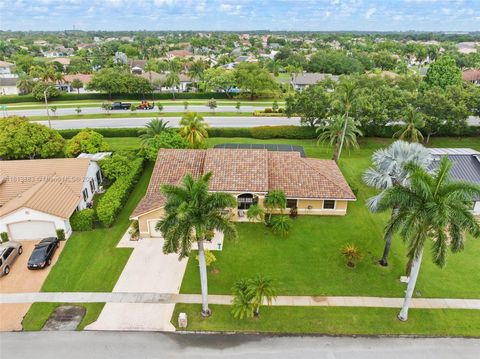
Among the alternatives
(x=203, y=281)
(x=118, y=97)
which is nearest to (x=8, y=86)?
(x=118, y=97)

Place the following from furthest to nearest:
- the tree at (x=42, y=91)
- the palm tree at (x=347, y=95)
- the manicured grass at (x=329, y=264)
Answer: the tree at (x=42, y=91) < the palm tree at (x=347, y=95) < the manicured grass at (x=329, y=264)

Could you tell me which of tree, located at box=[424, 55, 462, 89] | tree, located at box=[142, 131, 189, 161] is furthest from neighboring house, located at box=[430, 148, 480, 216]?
tree, located at box=[424, 55, 462, 89]

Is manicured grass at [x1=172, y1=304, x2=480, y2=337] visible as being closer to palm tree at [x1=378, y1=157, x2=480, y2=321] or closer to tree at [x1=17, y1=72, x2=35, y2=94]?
palm tree at [x1=378, y1=157, x2=480, y2=321]

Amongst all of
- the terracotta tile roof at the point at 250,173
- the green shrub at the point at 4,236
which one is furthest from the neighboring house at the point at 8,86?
the terracotta tile roof at the point at 250,173

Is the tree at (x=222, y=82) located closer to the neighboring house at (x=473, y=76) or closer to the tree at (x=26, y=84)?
the tree at (x=26, y=84)

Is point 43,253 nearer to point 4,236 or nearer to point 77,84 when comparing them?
point 4,236

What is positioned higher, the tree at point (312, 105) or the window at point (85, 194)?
the tree at point (312, 105)
